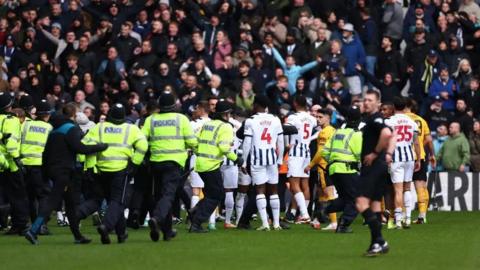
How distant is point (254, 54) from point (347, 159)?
11.6 metres

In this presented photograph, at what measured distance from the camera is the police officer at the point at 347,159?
22203 mm

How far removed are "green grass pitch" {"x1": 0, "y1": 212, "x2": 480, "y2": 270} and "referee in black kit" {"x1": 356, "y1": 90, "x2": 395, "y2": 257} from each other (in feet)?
0.98

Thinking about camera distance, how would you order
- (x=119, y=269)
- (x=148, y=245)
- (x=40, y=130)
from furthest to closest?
1. (x=40, y=130)
2. (x=148, y=245)
3. (x=119, y=269)

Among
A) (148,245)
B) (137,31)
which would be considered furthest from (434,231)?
(137,31)

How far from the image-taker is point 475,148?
102 ft

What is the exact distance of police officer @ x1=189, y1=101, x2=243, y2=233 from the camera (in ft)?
74.3

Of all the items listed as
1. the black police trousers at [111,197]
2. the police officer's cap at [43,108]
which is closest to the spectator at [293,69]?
the police officer's cap at [43,108]

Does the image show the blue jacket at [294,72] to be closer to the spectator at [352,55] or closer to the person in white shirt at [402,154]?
the spectator at [352,55]

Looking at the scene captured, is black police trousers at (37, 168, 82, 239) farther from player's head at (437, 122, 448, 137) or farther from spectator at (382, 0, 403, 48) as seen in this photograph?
spectator at (382, 0, 403, 48)

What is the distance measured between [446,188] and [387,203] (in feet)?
19.2

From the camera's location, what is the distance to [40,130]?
74.3 ft

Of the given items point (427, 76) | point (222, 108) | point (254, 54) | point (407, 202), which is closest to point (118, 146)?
A: point (222, 108)

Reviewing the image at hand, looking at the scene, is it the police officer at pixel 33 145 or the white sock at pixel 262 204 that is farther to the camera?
the white sock at pixel 262 204

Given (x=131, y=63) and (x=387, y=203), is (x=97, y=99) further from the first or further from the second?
(x=387, y=203)
